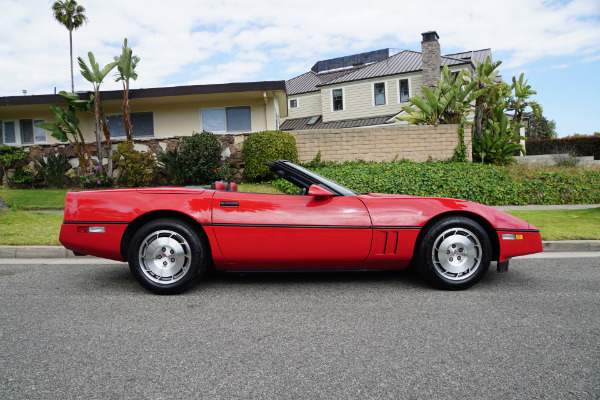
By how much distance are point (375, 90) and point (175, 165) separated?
16518 mm

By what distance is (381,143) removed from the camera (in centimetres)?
1558

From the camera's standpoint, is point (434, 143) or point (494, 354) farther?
point (434, 143)

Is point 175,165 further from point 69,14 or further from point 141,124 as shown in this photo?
A: point 69,14

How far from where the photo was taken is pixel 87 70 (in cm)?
1451

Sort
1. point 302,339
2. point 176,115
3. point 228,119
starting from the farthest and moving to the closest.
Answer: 1. point 176,115
2. point 228,119
3. point 302,339

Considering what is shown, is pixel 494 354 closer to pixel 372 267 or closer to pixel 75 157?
pixel 372 267

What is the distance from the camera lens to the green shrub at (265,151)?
14.2 m

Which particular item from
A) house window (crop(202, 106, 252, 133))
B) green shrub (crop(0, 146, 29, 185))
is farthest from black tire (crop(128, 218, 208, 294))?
green shrub (crop(0, 146, 29, 185))

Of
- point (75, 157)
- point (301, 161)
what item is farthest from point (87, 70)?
point (301, 161)

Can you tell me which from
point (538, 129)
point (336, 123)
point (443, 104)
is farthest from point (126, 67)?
point (538, 129)

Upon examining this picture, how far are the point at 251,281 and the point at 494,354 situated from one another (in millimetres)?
2571

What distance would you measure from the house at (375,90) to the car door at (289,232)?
21.3 m

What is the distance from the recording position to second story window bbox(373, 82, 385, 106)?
2731cm

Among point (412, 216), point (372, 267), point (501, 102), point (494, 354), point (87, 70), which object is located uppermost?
point (87, 70)
